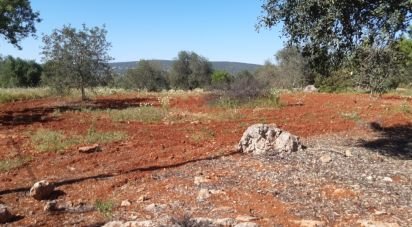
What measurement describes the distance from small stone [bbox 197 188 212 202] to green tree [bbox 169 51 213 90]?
51.3 m

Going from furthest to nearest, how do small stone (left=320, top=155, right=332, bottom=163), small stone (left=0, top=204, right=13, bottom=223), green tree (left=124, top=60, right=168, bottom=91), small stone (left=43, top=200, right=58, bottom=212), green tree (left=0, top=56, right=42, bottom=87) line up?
green tree (left=0, top=56, right=42, bottom=87) < green tree (left=124, top=60, right=168, bottom=91) < small stone (left=320, top=155, right=332, bottom=163) < small stone (left=43, top=200, right=58, bottom=212) < small stone (left=0, top=204, right=13, bottom=223)

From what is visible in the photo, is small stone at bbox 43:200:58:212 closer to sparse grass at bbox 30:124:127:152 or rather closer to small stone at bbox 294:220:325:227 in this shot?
small stone at bbox 294:220:325:227

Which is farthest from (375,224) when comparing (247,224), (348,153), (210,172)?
(348,153)

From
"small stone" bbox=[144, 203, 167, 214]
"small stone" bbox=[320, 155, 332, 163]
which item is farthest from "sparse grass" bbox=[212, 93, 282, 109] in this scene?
"small stone" bbox=[144, 203, 167, 214]

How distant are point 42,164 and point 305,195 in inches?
219

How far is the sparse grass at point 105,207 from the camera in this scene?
6.56 m

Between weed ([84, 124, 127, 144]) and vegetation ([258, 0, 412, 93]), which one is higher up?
vegetation ([258, 0, 412, 93])

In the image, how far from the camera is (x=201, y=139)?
11.5 metres

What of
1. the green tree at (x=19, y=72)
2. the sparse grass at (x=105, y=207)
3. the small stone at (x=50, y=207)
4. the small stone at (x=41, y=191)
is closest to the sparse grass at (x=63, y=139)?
the small stone at (x=41, y=191)

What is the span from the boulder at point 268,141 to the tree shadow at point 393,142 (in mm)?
1901

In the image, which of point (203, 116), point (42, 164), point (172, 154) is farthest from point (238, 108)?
point (42, 164)

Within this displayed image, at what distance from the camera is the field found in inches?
254

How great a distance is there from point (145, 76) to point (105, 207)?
53.6 metres

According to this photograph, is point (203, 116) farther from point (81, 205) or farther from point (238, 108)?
point (81, 205)
